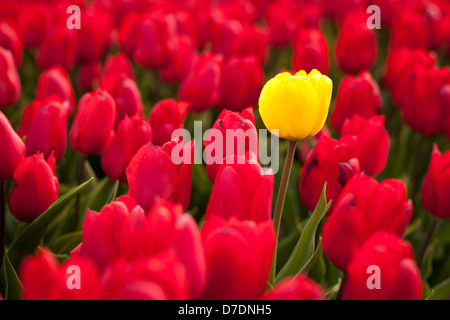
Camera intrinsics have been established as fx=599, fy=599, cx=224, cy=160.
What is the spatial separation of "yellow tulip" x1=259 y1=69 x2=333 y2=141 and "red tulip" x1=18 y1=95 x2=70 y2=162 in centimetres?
40

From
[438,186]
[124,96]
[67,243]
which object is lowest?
[67,243]

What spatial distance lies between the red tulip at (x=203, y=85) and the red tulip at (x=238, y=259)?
0.84m

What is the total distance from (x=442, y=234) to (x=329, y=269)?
0.52 meters

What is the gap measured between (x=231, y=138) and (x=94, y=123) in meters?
0.36

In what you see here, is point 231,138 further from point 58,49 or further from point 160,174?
point 58,49

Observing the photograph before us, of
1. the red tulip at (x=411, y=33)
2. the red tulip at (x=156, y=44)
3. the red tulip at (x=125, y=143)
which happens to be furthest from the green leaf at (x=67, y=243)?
the red tulip at (x=411, y=33)

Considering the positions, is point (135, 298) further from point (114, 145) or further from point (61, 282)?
point (114, 145)

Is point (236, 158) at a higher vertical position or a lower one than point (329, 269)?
higher

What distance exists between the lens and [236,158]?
66 cm

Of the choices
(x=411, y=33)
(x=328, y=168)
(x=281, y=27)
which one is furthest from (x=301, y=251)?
(x=281, y=27)

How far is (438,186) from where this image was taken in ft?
3.11

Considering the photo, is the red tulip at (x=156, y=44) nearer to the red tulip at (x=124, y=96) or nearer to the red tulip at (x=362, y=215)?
the red tulip at (x=124, y=96)

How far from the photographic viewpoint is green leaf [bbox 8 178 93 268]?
0.86m
